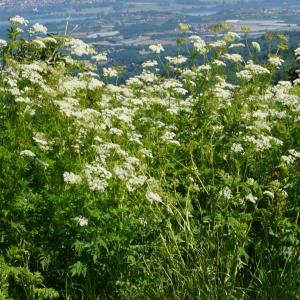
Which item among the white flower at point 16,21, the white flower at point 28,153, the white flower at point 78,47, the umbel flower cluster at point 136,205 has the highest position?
the white flower at point 16,21

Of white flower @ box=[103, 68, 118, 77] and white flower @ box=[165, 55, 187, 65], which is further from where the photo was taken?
white flower @ box=[165, 55, 187, 65]

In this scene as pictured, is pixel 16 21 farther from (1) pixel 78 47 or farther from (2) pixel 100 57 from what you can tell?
(2) pixel 100 57

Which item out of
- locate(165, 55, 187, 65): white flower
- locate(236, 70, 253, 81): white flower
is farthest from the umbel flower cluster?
locate(165, 55, 187, 65): white flower

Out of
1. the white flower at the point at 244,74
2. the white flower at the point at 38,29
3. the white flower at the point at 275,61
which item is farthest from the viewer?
the white flower at the point at 38,29

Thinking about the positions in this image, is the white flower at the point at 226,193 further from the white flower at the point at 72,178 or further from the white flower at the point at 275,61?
the white flower at the point at 275,61

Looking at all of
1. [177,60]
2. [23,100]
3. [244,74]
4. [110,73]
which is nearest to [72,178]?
[23,100]

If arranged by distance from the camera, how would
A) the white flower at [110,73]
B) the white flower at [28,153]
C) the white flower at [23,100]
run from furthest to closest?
the white flower at [110,73], the white flower at [23,100], the white flower at [28,153]

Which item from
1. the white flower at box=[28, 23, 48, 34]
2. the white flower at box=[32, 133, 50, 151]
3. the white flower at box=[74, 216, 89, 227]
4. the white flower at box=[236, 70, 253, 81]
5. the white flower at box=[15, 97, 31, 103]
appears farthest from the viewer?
the white flower at box=[28, 23, 48, 34]

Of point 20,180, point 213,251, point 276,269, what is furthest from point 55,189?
point 276,269

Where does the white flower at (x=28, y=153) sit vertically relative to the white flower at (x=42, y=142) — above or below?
above

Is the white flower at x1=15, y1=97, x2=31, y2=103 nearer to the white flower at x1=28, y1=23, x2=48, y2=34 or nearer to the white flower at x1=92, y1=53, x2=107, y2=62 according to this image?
the white flower at x1=28, y1=23, x2=48, y2=34

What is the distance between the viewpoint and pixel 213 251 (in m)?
5.00

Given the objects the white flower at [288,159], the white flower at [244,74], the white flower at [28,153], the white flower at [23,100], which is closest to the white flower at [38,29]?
the white flower at [23,100]

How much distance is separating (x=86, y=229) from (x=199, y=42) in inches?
213
